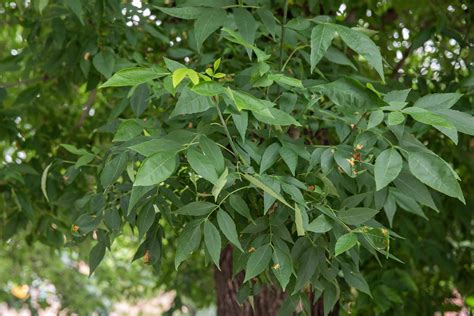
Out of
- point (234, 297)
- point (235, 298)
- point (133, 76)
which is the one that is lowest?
point (234, 297)

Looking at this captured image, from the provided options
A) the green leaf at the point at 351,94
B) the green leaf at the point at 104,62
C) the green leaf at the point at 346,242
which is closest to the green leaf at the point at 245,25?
the green leaf at the point at 351,94

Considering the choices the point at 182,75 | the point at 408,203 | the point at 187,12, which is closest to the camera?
the point at 182,75

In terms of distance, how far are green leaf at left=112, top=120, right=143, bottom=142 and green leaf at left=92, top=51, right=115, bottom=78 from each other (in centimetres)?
68

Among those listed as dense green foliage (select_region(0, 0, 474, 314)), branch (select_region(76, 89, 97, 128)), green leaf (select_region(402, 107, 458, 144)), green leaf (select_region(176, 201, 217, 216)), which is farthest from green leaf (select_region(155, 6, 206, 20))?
branch (select_region(76, 89, 97, 128))

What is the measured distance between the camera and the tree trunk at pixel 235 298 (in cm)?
362

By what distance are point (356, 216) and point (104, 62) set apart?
125 cm

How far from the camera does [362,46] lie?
1928 millimetres

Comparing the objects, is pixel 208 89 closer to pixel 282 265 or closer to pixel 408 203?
pixel 282 265

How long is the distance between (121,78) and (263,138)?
0.72 meters

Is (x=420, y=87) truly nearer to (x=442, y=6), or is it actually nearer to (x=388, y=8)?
(x=442, y=6)

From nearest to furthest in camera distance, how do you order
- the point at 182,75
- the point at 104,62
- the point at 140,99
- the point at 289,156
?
the point at 182,75, the point at 289,156, the point at 140,99, the point at 104,62

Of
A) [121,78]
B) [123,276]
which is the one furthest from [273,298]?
[123,276]

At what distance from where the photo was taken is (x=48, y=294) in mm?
6789

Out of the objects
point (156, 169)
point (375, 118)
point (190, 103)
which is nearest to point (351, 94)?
point (375, 118)
